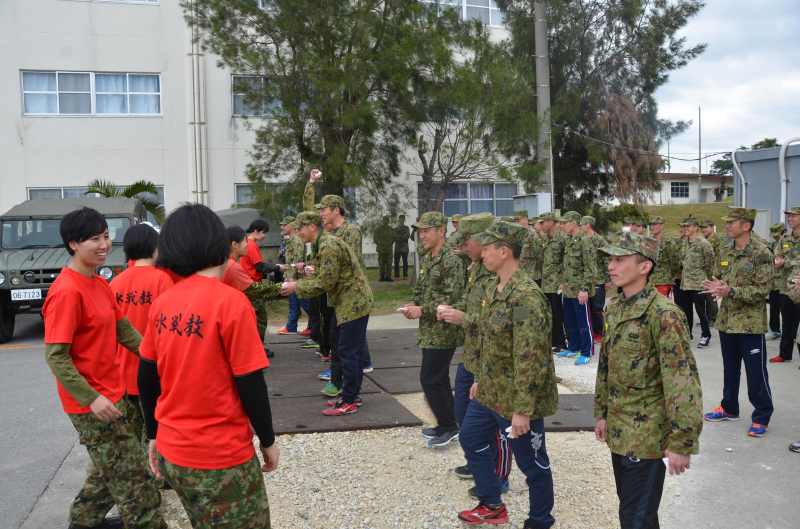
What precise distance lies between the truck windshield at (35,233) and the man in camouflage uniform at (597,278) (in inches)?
323

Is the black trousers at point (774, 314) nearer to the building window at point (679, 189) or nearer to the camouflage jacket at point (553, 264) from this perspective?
the camouflage jacket at point (553, 264)

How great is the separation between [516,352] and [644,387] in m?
0.77

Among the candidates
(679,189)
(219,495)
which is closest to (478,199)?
(219,495)

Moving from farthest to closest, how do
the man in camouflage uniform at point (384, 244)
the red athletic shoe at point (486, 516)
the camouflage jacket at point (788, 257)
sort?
the man in camouflage uniform at point (384, 244) → the camouflage jacket at point (788, 257) → the red athletic shoe at point (486, 516)

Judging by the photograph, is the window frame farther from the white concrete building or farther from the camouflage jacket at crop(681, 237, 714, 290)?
the camouflage jacket at crop(681, 237, 714, 290)

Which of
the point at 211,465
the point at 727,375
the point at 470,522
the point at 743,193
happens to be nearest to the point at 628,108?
the point at 743,193

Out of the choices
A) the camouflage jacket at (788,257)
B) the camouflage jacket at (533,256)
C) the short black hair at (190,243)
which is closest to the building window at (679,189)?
the camouflage jacket at (788,257)

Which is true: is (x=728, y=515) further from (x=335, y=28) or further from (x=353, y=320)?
(x=335, y=28)

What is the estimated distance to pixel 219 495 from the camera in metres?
2.69

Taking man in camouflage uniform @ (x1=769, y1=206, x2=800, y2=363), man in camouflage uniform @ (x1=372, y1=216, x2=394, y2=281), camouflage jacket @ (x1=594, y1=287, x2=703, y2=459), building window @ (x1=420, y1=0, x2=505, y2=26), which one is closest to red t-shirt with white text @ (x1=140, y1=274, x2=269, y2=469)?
camouflage jacket @ (x1=594, y1=287, x2=703, y2=459)

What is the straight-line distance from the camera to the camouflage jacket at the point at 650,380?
311 cm

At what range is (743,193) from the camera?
15930mm

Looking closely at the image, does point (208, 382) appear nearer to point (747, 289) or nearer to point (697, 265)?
point (747, 289)

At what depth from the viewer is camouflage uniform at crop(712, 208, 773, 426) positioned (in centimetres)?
605
